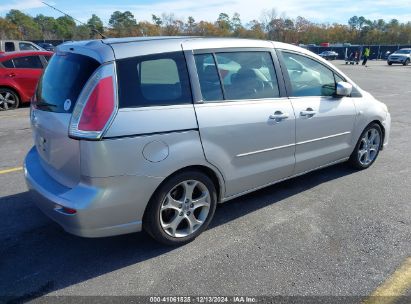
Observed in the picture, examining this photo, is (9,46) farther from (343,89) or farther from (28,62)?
(343,89)

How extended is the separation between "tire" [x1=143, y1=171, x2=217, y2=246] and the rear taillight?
2.34 feet

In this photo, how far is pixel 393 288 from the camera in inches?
106

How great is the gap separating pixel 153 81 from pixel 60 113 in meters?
0.77

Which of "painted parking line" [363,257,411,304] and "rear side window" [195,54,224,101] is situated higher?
"rear side window" [195,54,224,101]

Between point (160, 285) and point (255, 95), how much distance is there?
6.43ft

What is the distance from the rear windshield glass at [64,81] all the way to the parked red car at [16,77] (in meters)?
7.42

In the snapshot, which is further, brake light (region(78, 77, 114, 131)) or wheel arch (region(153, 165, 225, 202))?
wheel arch (region(153, 165, 225, 202))

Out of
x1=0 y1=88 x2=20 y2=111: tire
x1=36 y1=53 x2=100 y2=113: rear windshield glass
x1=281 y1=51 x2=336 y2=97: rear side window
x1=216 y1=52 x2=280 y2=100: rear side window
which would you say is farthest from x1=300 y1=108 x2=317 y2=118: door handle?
x1=0 y1=88 x2=20 y2=111: tire

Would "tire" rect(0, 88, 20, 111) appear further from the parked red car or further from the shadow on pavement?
the shadow on pavement

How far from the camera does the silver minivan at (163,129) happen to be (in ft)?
8.70

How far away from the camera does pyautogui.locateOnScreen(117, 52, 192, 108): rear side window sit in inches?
108

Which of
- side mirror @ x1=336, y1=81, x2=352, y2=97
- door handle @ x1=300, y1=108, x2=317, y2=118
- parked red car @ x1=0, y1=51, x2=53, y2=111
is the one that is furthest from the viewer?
parked red car @ x1=0, y1=51, x2=53, y2=111

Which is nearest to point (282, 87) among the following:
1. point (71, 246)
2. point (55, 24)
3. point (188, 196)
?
point (188, 196)

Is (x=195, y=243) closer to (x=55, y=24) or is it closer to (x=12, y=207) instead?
(x=12, y=207)
